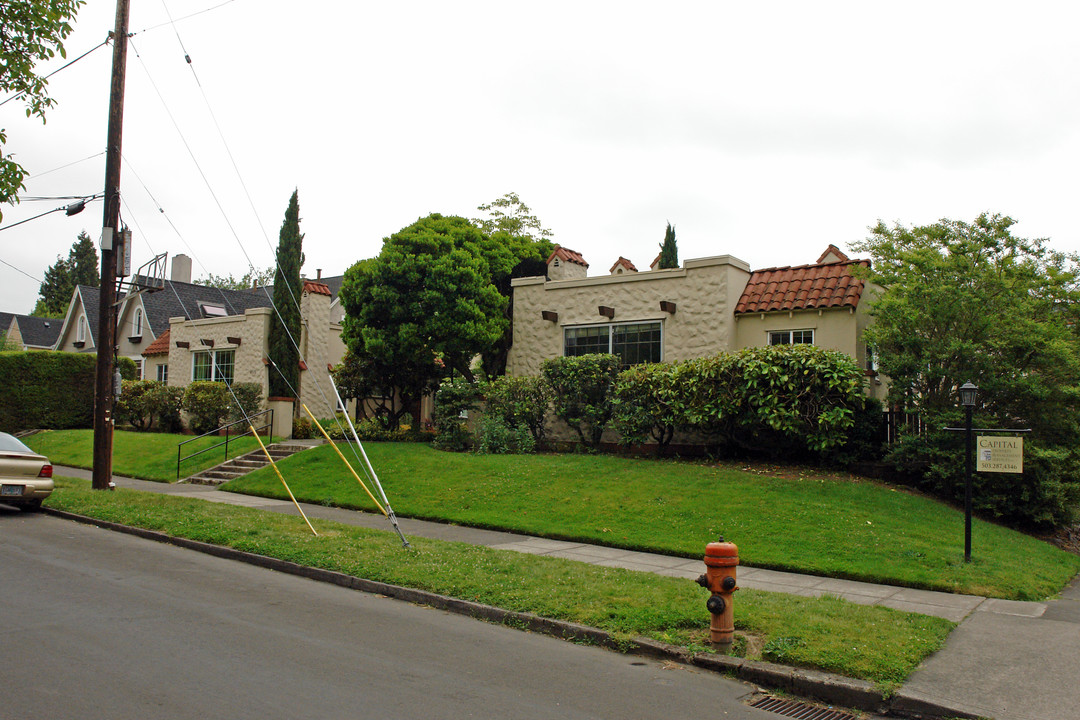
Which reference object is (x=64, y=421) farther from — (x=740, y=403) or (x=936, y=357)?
(x=936, y=357)

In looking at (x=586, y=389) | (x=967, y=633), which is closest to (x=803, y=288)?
(x=586, y=389)

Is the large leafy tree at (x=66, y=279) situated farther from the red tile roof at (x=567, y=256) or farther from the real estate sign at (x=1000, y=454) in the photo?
the real estate sign at (x=1000, y=454)

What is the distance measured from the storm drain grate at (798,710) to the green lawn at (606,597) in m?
0.40

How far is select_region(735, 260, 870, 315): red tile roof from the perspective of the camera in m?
17.0

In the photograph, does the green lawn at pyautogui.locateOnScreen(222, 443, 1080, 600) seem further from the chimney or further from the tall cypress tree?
the chimney

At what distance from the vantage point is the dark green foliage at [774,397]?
14617mm

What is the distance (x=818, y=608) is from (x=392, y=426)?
1686 centimetres

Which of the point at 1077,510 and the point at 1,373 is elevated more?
the point at 1,373

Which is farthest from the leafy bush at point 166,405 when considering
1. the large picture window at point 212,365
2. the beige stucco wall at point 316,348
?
the beige stucco wall at point 316,348

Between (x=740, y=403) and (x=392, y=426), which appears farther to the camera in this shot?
(x=392, y=426)

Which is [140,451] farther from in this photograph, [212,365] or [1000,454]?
[1000,454]

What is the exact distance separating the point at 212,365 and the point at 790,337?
19668 millimetres

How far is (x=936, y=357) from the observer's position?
46.7ft

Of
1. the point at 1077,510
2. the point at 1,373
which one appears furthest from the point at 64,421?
the point at 1077,510
